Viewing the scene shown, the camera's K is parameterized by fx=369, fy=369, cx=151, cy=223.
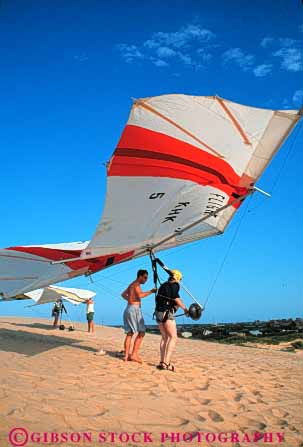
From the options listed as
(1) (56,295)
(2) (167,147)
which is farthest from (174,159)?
(1) (56,295)

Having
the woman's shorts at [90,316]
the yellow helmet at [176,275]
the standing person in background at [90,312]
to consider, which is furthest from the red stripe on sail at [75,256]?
the woman's shorts at [90,316]

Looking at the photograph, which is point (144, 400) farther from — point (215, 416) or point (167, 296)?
point (167, 296)

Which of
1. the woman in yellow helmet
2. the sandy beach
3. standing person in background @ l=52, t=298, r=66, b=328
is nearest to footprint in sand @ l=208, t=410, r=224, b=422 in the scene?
the sandy beach

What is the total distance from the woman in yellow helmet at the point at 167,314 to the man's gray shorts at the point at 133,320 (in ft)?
2.30

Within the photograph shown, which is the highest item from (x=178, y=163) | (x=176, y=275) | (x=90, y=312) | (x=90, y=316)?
(x=178, y=163)

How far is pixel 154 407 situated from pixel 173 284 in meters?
2.83

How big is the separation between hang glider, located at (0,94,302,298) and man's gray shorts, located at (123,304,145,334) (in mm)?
1155

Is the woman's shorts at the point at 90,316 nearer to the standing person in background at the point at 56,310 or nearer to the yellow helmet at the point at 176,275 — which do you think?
the standing person in background at the point at 56,310

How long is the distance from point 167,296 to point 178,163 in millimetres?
2575

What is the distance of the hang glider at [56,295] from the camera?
1603 cm

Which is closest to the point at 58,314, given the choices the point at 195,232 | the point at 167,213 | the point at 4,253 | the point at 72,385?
the point at 4,253

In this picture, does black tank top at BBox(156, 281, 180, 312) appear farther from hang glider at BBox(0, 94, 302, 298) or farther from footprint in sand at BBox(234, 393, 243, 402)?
footprint in sand at BBox(234, 393, 243, 402)

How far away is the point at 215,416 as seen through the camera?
3787 mm

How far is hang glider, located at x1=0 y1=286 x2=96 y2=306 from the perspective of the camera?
16031mm
